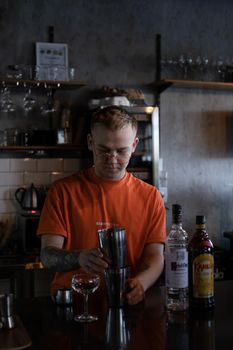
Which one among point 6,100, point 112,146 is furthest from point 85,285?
point 6,100

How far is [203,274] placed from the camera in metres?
1.63

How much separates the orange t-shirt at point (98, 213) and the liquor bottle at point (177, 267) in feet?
0.91

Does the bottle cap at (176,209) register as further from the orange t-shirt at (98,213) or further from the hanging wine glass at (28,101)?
the hanging wine glass at (28,101)

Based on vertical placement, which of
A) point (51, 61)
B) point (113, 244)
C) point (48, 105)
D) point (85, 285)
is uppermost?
point (51, 61)

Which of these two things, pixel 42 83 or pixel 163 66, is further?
pixel 163 66

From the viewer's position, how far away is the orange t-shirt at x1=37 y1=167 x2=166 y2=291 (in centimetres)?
195

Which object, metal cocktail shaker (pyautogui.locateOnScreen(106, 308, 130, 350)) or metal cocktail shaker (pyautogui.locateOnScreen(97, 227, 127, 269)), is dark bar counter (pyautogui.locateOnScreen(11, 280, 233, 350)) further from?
metal cocktail shaker (pyautogui.locateOnScreen(97, 227, 127, 269))

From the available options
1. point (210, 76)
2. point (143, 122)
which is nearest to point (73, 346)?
point (143, 122)

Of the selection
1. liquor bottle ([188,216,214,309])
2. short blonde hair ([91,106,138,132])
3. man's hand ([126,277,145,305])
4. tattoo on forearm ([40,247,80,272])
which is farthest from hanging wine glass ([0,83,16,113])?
liquor bottle ([188,216,214,309])

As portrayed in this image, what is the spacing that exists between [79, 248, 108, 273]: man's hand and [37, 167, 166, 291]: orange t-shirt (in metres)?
0.31

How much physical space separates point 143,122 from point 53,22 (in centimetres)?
120

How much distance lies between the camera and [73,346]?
1.34 m

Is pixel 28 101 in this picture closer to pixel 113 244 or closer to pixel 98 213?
pixel 98 213

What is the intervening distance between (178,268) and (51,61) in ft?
10.2
